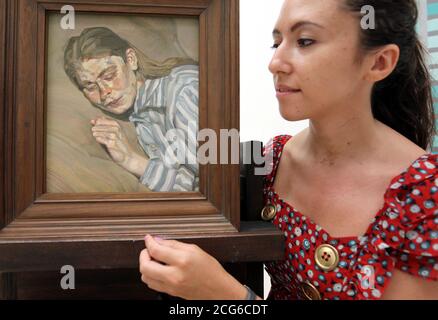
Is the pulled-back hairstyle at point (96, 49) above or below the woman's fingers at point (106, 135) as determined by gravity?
above

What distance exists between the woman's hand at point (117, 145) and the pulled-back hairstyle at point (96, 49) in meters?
0.06

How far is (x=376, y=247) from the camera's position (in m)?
0.55

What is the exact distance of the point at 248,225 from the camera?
0.54m

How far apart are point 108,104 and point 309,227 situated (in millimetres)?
357

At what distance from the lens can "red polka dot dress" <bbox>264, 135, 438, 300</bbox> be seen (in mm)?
531

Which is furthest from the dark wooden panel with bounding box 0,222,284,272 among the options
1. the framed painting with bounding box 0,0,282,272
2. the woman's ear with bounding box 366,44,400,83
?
the woman's ear with bounding box 366,44,400,83

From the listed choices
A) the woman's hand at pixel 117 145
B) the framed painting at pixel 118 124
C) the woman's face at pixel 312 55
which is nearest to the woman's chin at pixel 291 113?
the woman's face at pixel 312 55

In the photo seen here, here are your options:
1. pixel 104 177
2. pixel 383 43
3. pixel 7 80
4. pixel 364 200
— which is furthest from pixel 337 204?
pixel 7 80

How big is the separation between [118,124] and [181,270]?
0.64 feet

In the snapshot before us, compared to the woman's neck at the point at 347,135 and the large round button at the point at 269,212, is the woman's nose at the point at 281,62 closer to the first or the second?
the woman's neck at the point at 347,135

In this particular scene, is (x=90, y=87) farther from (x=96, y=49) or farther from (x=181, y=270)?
(x=181, y=270)

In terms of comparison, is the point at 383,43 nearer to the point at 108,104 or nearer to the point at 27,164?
the point at 108,104

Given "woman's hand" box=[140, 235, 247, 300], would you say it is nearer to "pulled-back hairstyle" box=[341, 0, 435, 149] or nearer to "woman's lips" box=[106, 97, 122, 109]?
"woman's lips" box=[106, 97, 122, 109]

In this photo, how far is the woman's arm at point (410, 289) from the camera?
21.1 inches
